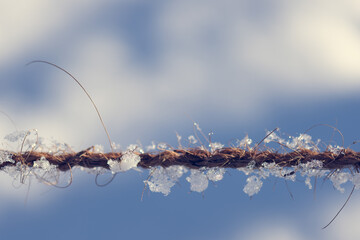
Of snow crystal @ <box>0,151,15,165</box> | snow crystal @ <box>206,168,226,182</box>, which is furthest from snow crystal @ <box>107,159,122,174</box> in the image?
snow crystal @ <box>0,151,15,165</box>

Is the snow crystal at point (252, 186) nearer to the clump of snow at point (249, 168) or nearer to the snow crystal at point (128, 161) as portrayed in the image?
the clump of snow at point (249, 168)

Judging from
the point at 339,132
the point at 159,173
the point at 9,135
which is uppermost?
the point at 9,135

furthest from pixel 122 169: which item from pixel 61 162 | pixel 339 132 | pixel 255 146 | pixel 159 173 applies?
pixel 339 132

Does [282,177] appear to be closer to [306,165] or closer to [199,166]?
[306,165]

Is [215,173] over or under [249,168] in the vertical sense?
over

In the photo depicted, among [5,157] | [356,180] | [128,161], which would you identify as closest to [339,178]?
[356,180]

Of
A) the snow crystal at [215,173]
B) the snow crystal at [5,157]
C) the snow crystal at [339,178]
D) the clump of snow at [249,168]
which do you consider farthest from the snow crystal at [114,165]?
the snow crystal at [339,178]

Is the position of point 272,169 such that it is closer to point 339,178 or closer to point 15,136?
point 339,178
